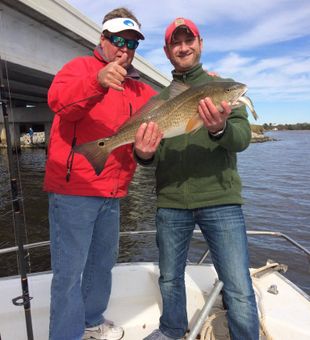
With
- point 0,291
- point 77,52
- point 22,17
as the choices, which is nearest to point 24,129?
point 77,52

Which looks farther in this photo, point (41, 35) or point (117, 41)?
point (41, 35)

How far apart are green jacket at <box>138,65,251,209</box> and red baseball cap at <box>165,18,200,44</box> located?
32 centimetres

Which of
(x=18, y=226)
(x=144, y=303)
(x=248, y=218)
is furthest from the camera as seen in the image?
(x=248, y=218)

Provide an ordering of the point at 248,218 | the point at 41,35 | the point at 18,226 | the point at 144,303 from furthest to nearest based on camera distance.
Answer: the point at 248,218 < the point at 41,35 < the point at 144,303 < the point at 18,226

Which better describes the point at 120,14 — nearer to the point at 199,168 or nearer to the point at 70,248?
the point at 199,168

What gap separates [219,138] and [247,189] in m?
19.1

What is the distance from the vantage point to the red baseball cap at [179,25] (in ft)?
10.7

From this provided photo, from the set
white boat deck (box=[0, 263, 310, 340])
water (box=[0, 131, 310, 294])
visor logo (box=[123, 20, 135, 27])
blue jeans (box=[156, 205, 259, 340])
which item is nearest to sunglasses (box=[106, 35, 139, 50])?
visor logo (box=[123, 20, 135, 27])

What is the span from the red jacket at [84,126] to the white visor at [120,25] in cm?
27

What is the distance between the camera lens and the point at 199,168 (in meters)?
3.27

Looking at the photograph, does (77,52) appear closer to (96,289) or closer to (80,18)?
(80,18)

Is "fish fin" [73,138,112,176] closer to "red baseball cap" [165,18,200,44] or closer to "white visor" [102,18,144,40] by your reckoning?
"white visor" [102,18,144,40]

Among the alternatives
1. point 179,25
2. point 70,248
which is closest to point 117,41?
point 179,25

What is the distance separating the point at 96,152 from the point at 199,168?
0.92 metres
